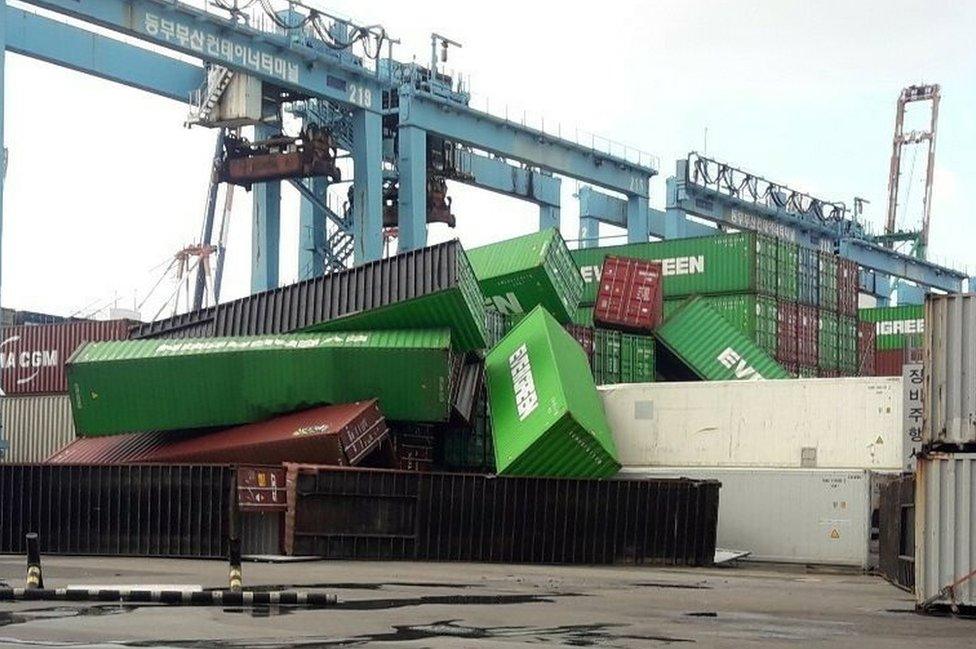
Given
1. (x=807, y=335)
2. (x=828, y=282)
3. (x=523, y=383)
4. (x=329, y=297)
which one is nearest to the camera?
(x=523, y=383)

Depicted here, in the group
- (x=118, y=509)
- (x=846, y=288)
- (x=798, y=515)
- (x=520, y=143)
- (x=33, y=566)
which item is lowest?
(x=798, y=515)

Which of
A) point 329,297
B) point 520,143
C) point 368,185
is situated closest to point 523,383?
point 329,297

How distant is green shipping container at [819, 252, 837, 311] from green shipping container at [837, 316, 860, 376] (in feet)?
2.25

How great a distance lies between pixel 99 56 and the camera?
1741 inches

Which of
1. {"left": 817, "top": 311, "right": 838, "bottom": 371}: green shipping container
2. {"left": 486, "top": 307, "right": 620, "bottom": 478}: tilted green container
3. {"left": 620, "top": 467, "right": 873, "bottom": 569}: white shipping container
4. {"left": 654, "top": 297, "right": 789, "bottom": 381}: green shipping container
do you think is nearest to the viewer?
{"left": 486, "top": 307, "right": 620, "bottom": 478}: tilted green container

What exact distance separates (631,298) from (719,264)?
4.90 m

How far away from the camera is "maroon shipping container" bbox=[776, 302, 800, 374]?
50.4m

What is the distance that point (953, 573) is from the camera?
60.2ft

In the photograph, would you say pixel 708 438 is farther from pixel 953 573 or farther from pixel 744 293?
pixel 953 573

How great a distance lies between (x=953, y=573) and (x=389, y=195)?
44043 millimetres

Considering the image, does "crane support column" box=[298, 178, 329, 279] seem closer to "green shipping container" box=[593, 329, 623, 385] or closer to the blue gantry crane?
the blue gantry crane

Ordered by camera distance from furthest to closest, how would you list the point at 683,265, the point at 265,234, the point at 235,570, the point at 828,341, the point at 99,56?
the point at 265,234, the point at 828,341, the point at 683,265, the point at 99,56, the point at 235,570

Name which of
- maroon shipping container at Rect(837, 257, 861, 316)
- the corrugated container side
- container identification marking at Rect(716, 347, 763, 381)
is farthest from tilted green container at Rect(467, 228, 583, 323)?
maroon shipping container at Rect(837, 257, 861, 316)

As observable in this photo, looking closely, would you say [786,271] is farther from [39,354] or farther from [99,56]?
[39,354]
